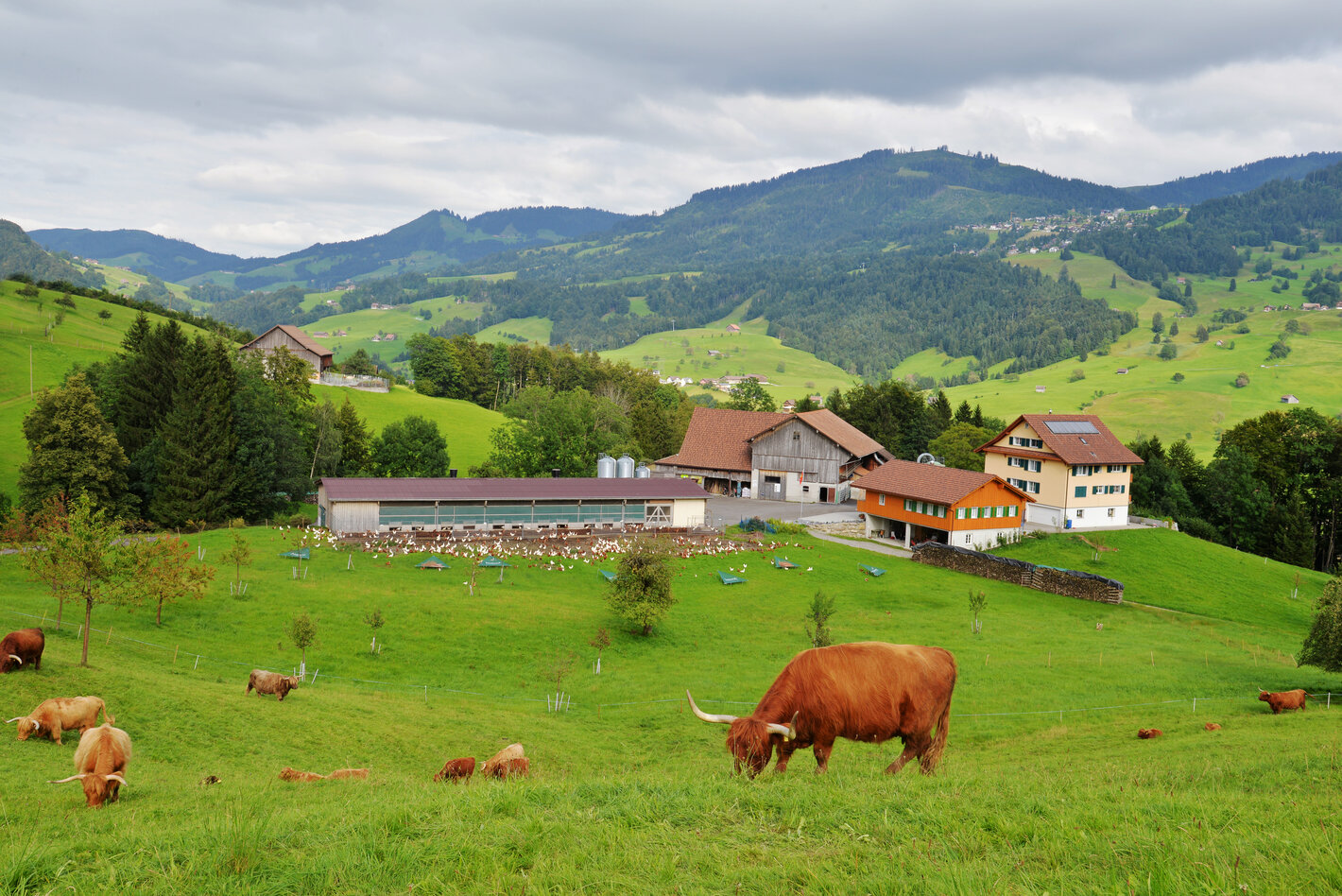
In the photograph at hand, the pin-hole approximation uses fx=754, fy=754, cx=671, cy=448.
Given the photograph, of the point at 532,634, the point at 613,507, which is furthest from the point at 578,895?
the point at 613,507

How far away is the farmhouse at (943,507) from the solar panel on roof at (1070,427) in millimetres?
6373

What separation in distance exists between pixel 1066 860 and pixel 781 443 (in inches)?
2700

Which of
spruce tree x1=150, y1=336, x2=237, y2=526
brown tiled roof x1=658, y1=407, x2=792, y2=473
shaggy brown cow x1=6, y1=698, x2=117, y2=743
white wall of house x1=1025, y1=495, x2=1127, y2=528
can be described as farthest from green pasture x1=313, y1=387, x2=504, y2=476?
shaggy brown cow x1=6, y1=698, x2=117, y2=743

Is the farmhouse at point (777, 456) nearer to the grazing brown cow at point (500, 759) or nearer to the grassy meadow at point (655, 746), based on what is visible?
the grassy meadow at point (655, 746)

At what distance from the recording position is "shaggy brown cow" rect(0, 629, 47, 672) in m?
18.5

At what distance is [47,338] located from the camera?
90562 millimetres

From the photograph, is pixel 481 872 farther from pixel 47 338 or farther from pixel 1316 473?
pixel 47 338

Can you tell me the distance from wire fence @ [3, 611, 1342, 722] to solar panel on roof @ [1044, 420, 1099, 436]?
3769 centimetres

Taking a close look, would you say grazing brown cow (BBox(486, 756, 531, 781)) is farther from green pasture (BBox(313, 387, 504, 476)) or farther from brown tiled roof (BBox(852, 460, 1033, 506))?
green pasture (BBox(313, 387, 504, 476))

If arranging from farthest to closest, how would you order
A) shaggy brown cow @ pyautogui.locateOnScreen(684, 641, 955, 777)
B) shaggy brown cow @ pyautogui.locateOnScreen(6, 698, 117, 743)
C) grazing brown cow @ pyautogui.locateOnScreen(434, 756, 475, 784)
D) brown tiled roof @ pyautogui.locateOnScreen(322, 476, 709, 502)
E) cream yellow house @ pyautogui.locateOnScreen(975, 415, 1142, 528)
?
cream yellow house @ pyautogui.locateOnScreen(975, 415, 1142, 528) < brown tiled roof @ pyautogui.locateOnScreen(322, 476, 709, 502) < shaggy brown cow @ pyautogui.locateOnScreen(6, 698, 117, 743) < grazing brown cow @ pyautogui.locateOnScreen(434, 756, 475, 784) < shaggy brown cow @ pyautogui.locateOnScreen(684, 641, 955, 777)

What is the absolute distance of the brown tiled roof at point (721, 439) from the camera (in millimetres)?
77438

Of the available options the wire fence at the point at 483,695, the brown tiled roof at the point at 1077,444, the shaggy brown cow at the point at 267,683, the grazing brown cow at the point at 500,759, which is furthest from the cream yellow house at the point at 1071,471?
the shaggy brown cow at the point at 267,683

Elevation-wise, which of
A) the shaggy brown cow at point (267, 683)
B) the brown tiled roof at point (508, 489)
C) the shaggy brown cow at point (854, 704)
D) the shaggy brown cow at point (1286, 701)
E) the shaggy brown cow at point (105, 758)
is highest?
the shaggy brown cow at point (854, 704)

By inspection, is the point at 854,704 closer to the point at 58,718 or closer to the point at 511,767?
the point at 511,767
